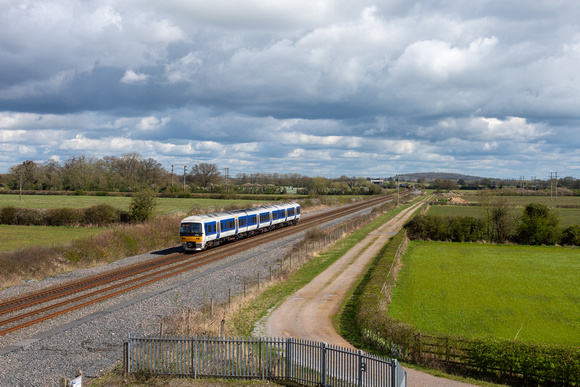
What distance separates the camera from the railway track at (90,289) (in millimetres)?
19452

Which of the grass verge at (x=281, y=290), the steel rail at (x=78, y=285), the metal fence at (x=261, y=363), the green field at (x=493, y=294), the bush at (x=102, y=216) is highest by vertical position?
the bush at (x=102, y=216)

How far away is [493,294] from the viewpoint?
27875 mm

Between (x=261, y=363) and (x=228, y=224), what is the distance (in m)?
28.8

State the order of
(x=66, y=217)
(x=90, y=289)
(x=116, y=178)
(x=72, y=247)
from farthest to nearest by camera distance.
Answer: (x=116, y=178)
(x=66, y=217)
(x=72, y=247)
(x=90, y=289)

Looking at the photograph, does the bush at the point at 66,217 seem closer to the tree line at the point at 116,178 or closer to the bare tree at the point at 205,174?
the tree line at the point at 116,178

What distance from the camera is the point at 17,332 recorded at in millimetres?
17391

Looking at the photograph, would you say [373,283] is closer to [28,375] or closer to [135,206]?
[28,375]

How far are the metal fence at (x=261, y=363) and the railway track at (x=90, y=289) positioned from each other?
7766mm

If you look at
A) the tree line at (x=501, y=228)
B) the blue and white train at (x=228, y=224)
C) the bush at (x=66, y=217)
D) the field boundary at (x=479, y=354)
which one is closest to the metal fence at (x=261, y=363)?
the field boundary at (x=479, y=354)

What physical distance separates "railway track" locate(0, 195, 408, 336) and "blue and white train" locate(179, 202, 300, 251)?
1341 mm

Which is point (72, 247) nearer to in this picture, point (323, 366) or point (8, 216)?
point (323, 366)

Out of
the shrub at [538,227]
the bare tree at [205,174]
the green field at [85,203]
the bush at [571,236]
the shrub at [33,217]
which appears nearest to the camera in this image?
the bush at [571,236]

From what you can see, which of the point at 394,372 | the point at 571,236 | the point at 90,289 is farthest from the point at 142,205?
the point at 571,236

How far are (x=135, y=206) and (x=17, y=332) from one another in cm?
3458
